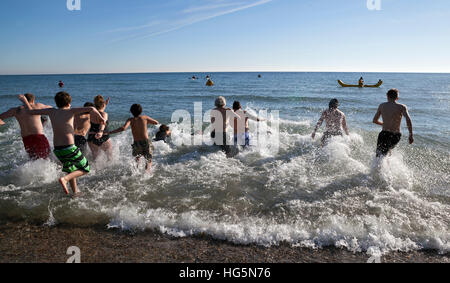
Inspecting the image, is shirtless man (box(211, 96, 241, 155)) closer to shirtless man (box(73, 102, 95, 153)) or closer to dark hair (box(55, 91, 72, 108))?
shirtless man (box(73, 102, 95, 153))

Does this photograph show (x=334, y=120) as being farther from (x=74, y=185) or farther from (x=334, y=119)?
(x=74, y=185)

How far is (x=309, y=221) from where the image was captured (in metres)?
3.84

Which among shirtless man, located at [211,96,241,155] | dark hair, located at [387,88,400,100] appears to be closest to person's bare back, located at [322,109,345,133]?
dark hair, located at [387,88,400,100]

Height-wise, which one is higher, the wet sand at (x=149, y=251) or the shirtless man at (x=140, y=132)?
the shirtless man at (x=140, y=132)

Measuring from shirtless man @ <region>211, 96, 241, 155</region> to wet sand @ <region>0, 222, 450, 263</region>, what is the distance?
11.8ft

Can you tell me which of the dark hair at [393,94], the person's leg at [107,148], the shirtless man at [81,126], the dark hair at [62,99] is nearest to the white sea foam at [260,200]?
the person's leg at [107,148]

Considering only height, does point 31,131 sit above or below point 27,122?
below

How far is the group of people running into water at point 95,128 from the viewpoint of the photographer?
405 centimetres

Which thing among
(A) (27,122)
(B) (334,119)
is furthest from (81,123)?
(B) (334,119)

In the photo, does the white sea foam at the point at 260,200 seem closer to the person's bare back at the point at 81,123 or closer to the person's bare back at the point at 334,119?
the person's bare back at the point at 334,119

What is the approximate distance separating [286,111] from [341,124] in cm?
990

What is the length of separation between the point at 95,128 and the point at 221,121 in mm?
2992

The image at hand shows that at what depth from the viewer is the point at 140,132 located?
5285mm
